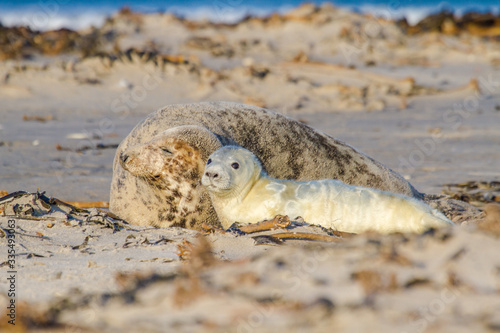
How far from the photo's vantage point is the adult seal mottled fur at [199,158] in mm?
4566

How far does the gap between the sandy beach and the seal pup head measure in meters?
0.30

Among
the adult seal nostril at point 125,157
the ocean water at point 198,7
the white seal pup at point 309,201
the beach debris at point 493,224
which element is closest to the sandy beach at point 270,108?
the beach debris at point 493,224

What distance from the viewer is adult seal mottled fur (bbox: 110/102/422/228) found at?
457cm

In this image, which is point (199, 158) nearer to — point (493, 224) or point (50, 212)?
point (50, 212)

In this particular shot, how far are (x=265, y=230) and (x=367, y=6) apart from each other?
130ft

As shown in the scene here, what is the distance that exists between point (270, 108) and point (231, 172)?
624cm

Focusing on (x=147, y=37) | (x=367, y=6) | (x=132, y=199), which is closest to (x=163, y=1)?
(x=367, y=6)

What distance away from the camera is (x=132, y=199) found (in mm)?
4852

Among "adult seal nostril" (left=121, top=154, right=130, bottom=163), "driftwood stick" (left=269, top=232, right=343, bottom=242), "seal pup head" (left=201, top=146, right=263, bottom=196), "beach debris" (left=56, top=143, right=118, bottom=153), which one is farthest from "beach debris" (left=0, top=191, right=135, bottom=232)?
"beach debris" (left=56, top=143, right=118, bottom=153)

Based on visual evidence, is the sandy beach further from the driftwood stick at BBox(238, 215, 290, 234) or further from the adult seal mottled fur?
the adult seal mottled fur

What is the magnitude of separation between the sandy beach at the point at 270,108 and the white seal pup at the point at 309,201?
0.20 m

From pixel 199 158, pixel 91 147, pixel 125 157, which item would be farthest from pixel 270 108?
pixel 125 157

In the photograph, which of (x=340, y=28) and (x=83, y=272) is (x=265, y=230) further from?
(x=340, y=28)

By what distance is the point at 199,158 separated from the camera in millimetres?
4574
